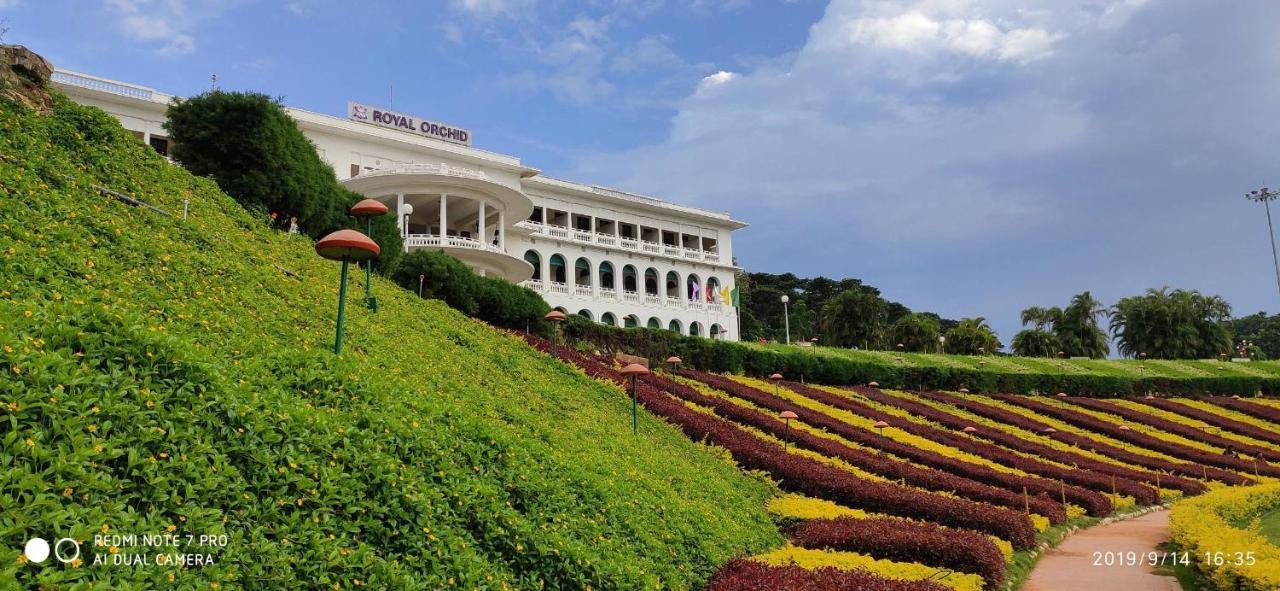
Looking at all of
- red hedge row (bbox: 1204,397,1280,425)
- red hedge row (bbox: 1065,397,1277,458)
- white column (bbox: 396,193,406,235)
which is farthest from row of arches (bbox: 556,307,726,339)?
red hedge row (bbox: 1204,397,1280,425)

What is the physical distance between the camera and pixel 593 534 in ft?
28.1

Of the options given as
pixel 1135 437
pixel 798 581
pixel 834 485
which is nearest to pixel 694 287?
pixel 1135 437

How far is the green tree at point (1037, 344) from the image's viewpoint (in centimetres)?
6812

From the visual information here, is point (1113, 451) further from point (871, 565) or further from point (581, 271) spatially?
point (581, 271)

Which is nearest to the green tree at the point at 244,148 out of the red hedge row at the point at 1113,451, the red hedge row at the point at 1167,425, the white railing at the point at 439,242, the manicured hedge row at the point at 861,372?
the manicured hedge row at the point at 861,372

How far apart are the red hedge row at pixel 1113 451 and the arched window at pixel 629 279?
22095 mm

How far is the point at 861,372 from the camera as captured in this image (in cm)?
3819

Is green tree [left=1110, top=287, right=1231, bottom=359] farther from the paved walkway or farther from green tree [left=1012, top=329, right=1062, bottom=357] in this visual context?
the paved walkway

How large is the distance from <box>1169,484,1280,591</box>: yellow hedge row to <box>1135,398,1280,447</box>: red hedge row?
18823 mm

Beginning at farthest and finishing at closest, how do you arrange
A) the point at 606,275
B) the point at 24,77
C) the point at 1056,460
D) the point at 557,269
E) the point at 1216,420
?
the point at 606,275, the point at 557,269, the point at 1216,420, the point at 1056,460, the point at 24,77

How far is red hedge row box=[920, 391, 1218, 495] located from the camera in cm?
2489

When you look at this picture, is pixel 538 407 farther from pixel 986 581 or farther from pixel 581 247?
pixel 581 247

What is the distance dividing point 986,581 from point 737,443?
25.8 ft

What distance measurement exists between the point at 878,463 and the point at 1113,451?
14.4m
